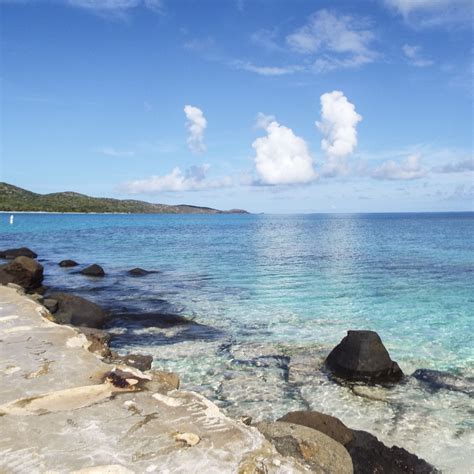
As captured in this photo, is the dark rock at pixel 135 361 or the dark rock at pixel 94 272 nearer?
the dark rock at pixel 135 361

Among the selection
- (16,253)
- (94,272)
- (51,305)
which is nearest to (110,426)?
(51,305)

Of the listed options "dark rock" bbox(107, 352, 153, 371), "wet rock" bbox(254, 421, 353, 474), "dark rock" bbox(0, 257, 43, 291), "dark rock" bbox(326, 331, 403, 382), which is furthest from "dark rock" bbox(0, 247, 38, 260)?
"wet rock" bbox(254, 421, 353, 474)

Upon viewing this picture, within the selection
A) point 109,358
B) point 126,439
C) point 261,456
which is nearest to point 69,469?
point 126,439

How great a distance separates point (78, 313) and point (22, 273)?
891cm

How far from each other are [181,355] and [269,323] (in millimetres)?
5339

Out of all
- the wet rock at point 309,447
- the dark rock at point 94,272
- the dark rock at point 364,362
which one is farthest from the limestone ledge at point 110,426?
the dark rock at point 94,272

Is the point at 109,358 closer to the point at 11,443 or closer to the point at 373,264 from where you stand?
the point at 11,443

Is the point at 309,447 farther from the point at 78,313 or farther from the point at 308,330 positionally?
the point at 78,313

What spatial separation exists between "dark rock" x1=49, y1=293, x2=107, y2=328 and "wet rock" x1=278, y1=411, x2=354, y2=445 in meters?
11.0

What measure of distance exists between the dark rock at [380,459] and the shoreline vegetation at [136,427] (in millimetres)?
20

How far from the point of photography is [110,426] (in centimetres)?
638

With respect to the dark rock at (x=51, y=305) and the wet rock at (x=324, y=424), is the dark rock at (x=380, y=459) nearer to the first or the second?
the wet rock at (x=324, y=424)

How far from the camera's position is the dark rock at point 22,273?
23.9 metres

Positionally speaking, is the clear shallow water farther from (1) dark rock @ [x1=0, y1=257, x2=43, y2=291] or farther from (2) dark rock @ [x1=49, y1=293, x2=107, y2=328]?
(1) dark rock @ [x1=0, y1=257, x2=43, y2=291]
